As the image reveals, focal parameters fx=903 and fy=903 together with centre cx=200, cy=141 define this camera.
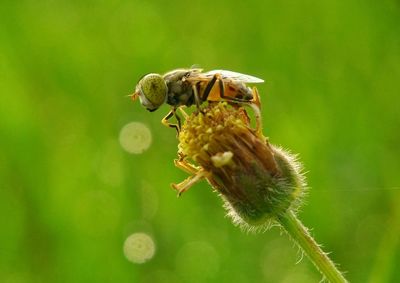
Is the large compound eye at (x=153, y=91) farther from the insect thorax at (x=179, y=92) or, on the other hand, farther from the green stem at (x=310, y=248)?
the green stem at (x=310, y=248)

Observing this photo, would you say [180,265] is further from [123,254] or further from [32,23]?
[32,23]

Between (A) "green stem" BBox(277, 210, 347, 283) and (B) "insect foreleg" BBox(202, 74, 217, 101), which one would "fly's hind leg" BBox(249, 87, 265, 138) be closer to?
(B) "insect foreleg" BBox(202, 74, 217, 101)

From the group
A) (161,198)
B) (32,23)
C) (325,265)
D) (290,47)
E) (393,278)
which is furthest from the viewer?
(32,23)

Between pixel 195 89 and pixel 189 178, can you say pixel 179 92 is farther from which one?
pixel 189 178

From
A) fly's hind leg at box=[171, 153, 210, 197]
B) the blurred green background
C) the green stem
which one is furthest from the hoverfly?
the blurred green background

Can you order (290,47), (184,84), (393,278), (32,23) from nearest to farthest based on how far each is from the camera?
(184,84) → (393,278) → (290,47) → (32,23)

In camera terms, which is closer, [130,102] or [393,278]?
[393,278]

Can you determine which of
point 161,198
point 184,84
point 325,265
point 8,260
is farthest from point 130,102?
point 325,265
